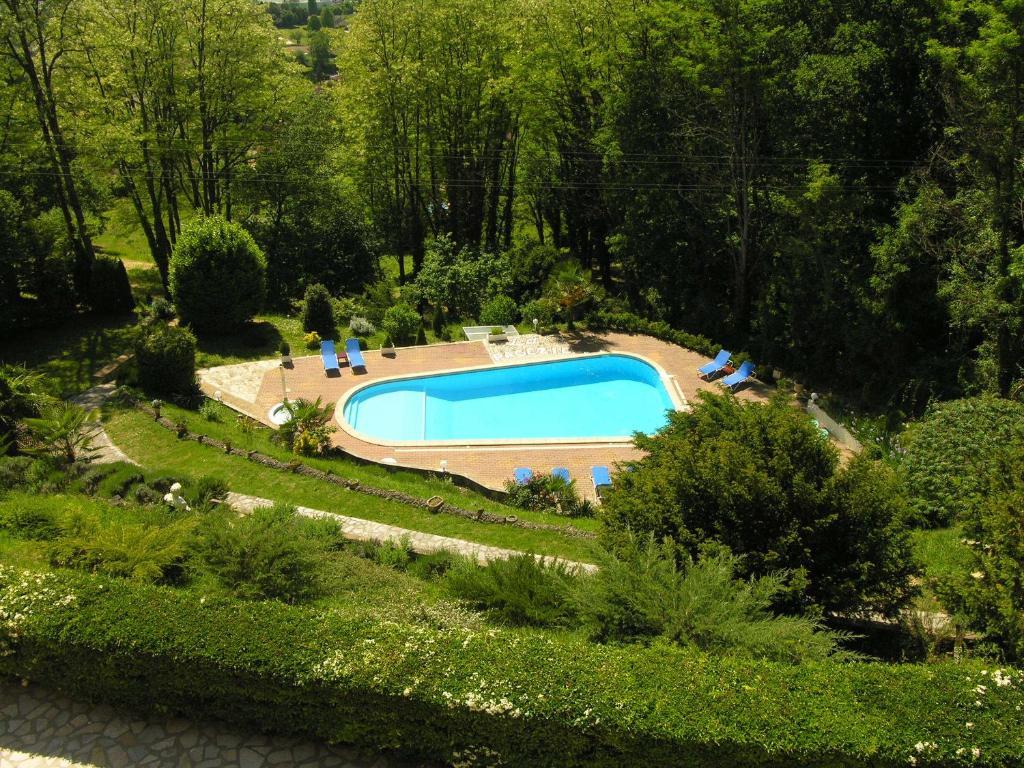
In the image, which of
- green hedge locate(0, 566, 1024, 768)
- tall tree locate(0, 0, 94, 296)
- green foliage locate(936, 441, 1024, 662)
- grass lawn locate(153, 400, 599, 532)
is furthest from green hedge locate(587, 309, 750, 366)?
tall tree locate(0, 0, 94, 296)

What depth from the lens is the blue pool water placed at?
1977cm

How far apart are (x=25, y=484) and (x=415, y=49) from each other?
19.6 meters

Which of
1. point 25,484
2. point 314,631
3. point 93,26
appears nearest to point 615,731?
point 314,631

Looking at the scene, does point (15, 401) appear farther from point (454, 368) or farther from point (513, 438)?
point (454, 368)

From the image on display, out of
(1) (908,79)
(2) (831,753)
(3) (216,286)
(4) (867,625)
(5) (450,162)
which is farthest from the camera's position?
(5) (450,162)

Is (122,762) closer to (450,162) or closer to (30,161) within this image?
(30,161)

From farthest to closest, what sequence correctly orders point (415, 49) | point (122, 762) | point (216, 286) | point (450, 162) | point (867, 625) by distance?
point (450, 162)
point (415, 49)
point (216, 286)
point (867, 625)
point (122, 762)

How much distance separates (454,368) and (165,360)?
25.6 feet

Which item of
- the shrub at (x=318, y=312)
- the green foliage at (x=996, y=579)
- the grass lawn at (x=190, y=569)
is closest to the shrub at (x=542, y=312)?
the shrub at (x=318, y=312)

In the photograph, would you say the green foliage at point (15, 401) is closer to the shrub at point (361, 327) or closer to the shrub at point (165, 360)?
the shrub at point (165, 360)

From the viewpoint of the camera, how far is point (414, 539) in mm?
12539

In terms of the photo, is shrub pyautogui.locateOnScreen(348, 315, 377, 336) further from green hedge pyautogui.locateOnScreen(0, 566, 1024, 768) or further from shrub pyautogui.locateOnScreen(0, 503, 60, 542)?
green hedge pyautogui.locateOnScreen(0, 566, 1024, 768)

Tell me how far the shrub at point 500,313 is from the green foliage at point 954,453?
13.8m

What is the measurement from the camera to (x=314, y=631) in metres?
8.21
